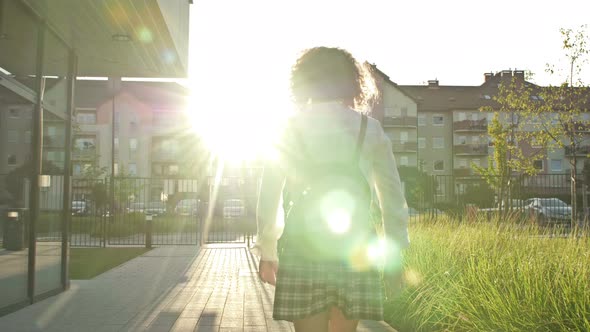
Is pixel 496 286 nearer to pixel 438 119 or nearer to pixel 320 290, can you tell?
pixel 320 290

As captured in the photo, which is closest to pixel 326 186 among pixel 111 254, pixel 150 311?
pixel 150 311

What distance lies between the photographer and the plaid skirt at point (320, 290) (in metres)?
→ 2.42

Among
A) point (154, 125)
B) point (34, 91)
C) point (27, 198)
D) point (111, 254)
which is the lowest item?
point (111, 254)

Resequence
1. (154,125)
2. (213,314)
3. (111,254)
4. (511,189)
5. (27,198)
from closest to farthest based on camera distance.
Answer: (213,314) < (27,198) < (111,254) < (511,189) < (154,125)

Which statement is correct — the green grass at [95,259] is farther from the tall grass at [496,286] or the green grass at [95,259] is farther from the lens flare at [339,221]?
the lens flare at [339,221]

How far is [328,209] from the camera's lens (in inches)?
96.3

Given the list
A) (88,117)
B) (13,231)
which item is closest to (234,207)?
(13,231)

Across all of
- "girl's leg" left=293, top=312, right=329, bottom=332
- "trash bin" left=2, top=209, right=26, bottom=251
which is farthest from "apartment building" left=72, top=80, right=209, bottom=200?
"girl's leg" left=293, top=312, right=329, bottom=332

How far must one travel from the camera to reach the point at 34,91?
779cm

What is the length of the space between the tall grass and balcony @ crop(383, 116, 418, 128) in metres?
65.3

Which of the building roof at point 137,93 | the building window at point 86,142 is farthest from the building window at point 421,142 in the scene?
the building window at point 86,142

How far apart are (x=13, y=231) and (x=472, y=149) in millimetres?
74032

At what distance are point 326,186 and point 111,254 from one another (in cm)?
1484

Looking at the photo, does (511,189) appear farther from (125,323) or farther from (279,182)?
(279,182)
